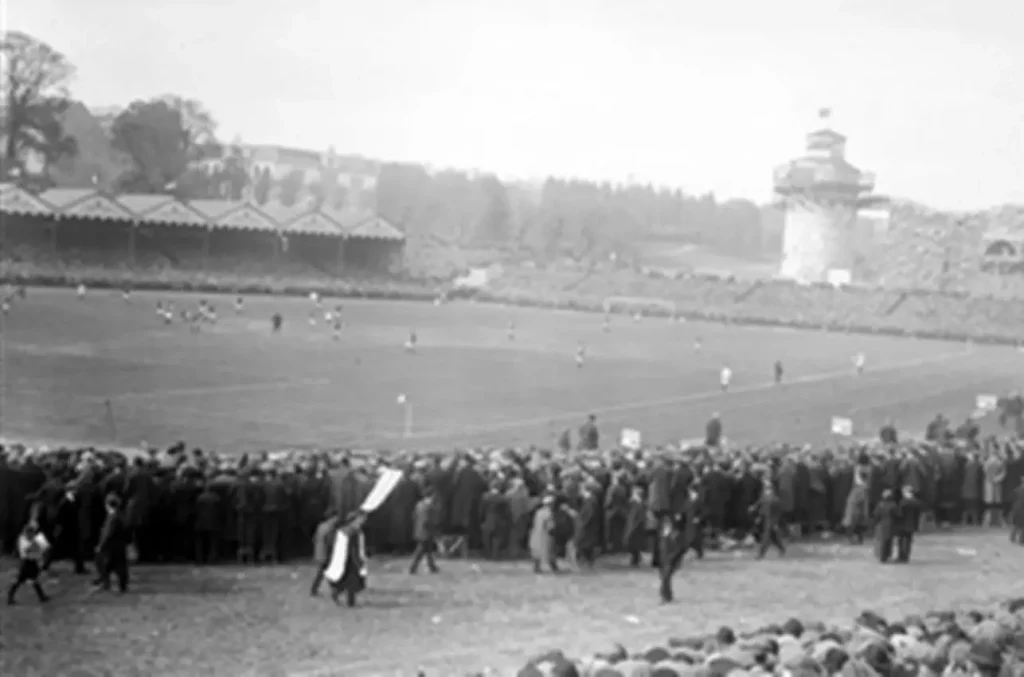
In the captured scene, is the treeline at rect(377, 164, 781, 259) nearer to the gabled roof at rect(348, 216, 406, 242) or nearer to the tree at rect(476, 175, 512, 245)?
the tree at rect(476, 175, 512, 245)

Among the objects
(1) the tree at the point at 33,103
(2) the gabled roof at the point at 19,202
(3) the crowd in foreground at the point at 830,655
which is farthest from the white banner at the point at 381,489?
(2) the gabled roof at the point at 19,202

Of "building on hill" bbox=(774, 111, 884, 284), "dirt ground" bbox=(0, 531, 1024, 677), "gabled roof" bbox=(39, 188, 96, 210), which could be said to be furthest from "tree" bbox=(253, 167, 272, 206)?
"dirt ground" bbox=(0, 531, 1024, 677)

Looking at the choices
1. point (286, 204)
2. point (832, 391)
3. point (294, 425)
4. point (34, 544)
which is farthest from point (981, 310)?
point (34, 544)

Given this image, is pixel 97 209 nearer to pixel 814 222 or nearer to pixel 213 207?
pixel 213 207

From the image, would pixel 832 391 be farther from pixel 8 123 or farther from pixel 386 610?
pixel 386 610

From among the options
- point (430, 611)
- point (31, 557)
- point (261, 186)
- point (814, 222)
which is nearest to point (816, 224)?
point (814, 222)

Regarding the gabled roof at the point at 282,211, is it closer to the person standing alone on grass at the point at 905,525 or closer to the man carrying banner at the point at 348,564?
the person standing alone on grass at the point at 905,525

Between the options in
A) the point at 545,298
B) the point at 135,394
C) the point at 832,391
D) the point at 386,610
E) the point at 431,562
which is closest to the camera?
the point at 386,610
